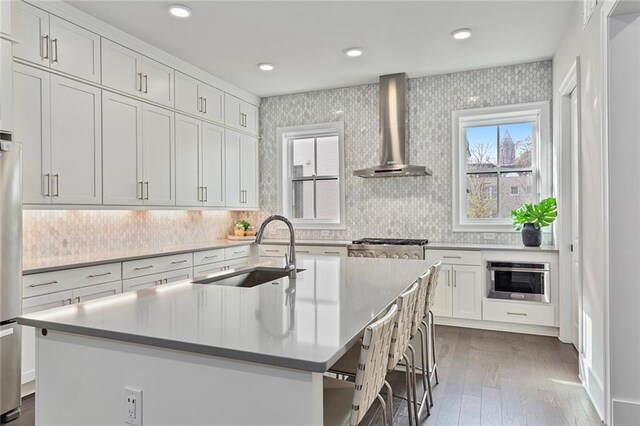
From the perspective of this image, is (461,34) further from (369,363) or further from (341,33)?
(369,363)

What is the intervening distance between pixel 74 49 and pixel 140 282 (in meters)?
2.00

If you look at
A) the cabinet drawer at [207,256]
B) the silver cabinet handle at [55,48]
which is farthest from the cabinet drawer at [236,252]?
the silver cabinet handle at [55,48]

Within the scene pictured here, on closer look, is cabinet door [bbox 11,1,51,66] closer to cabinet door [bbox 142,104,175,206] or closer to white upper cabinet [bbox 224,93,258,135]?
cabinet door [bbox 142,104,175,206]

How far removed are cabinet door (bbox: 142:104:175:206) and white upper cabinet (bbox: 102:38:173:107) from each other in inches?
5.8

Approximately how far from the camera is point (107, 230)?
3.85 metres

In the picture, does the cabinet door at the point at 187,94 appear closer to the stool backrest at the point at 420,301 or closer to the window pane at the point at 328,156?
the window pane at the point at 328,156

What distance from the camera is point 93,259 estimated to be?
10.4ft

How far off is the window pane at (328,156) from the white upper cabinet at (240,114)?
995 millimetres

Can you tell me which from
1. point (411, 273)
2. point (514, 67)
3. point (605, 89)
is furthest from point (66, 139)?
point (514, 67)

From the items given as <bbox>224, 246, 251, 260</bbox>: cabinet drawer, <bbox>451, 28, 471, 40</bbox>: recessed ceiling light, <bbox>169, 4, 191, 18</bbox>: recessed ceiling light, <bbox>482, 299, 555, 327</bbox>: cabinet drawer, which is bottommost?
<bbox>482, 299, 555, 327</bbox>: cabinet drawer

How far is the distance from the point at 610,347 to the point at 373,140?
355 cm

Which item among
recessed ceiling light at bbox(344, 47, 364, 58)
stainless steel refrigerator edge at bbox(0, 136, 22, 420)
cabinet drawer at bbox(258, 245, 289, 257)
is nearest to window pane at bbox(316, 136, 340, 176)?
cabinet drawer at bbox(258, 245, 289, 257)

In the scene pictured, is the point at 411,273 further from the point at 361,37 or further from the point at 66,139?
the point at 66,139

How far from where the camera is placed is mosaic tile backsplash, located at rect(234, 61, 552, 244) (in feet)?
15.1
